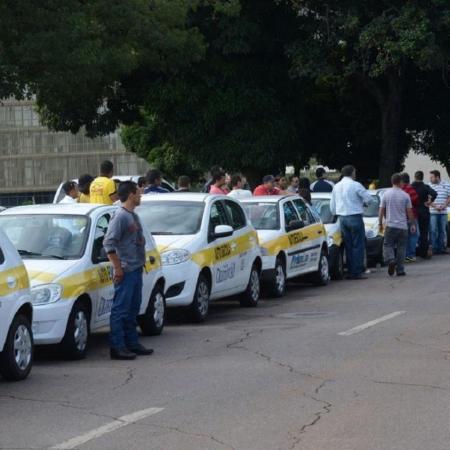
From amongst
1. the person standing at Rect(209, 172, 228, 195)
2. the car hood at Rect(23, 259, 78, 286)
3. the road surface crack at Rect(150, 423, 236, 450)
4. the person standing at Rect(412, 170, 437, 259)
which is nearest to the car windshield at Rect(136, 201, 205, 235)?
the car hood at Rect(23, 259, 78, 286)

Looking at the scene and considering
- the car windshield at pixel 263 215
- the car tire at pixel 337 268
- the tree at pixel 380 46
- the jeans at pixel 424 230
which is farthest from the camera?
the tree at pixel 380 46

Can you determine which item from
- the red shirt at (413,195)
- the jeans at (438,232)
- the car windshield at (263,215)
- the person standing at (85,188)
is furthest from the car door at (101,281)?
the jeans at (438,232)

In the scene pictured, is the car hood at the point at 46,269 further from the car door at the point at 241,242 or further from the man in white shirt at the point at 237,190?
the man in white shirt at the point at 237,190

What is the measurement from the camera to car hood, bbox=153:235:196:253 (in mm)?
17438

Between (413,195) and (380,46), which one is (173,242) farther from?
(380,46)

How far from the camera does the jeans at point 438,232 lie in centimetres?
Result: 3189

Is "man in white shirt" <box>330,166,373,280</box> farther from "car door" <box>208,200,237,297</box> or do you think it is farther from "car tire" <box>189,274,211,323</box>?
"car tire" <box>189,274,211,323</box>

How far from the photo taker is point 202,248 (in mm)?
17719

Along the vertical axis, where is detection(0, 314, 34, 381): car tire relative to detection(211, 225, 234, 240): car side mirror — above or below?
below

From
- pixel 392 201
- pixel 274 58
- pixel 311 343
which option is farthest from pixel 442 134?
pixel 311 343

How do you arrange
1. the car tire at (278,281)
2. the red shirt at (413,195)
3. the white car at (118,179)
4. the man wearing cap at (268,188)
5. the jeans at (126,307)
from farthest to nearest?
the red shirt at (413,195)
the white car at (118,179)
the man wearing cap at (268,188)
the car tire at (278,281)
the jeans at (126,307)

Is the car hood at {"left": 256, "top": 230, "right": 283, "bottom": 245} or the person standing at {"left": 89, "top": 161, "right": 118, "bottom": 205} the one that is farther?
the car hood at {"left": 256, "top": 230, "right": 283, "bottom": 245}

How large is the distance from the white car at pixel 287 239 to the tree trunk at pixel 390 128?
Result: 20.8 m

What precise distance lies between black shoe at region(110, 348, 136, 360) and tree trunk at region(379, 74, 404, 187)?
31221 mm
